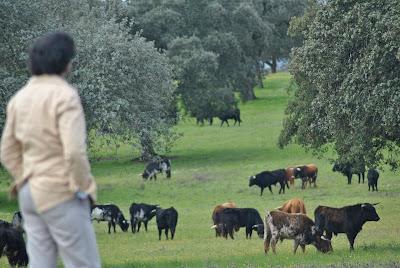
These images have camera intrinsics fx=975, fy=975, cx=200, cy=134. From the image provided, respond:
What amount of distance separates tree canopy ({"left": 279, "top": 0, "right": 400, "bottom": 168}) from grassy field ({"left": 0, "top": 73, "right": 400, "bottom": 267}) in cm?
262

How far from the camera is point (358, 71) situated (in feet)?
72.1

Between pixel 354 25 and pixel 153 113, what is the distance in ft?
26.0

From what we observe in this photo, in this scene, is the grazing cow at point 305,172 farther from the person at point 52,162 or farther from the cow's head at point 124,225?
the person at point 52,162

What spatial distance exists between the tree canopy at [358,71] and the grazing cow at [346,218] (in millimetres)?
1814

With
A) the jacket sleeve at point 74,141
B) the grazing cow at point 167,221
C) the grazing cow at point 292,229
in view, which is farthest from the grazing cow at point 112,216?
the jacket sleeve at point 74,141

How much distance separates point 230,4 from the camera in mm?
64438

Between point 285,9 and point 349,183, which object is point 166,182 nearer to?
point 349,183

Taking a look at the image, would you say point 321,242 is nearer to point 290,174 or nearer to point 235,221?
point 235,221

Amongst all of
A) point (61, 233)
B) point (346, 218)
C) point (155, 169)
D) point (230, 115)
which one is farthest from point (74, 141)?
point (230, 115)

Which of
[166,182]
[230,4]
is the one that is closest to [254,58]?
[230,4]

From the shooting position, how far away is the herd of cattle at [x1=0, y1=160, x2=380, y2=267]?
19.3m

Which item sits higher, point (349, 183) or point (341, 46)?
point (341, 46)

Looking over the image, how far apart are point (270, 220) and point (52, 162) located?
14.2m

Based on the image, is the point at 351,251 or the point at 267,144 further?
the point at 267,144
